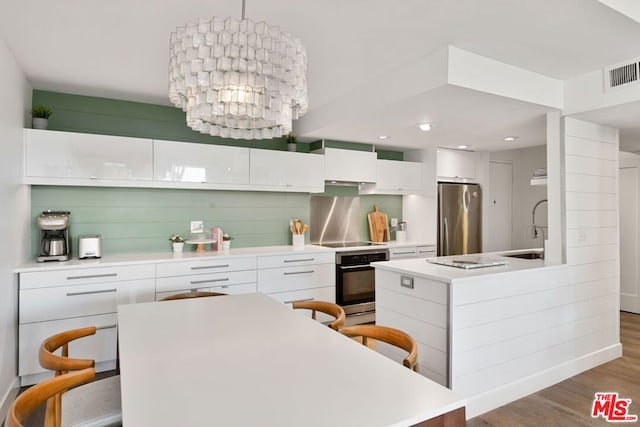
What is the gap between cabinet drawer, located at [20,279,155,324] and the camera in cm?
278

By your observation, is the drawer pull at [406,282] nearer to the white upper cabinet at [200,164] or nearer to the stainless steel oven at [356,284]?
the stainless steel oven at [356,284]

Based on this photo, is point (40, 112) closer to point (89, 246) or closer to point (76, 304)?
point (89, 246)

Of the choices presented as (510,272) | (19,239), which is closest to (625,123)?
(510,272)

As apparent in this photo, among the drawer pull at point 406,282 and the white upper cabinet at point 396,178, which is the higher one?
the white upper cabinet at point 396,178

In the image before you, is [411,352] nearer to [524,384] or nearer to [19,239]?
[524,384]

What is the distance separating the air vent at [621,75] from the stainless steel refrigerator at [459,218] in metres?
2.39

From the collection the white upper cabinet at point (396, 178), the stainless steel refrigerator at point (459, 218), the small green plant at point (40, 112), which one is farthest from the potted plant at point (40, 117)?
the stainless steel refrigerator at point (459, 218)

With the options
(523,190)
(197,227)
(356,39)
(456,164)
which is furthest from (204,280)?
(523,190)

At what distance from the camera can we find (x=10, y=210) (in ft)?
8.46

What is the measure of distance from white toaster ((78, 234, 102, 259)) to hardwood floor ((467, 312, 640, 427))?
3.17 m

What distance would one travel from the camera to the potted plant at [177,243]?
147 inches

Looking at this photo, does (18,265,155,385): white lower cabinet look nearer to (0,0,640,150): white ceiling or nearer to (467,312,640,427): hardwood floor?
(0,0,640,150): white ceiling

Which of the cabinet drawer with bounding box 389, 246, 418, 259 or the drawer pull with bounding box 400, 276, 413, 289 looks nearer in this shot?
the drawer pull with bounding box 400, 276, 413, 289

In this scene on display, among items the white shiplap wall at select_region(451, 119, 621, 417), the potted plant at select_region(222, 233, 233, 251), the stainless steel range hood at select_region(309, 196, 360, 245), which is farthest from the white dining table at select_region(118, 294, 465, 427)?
the stainless steel range hood at select_region(309, 196, 360, 245)
